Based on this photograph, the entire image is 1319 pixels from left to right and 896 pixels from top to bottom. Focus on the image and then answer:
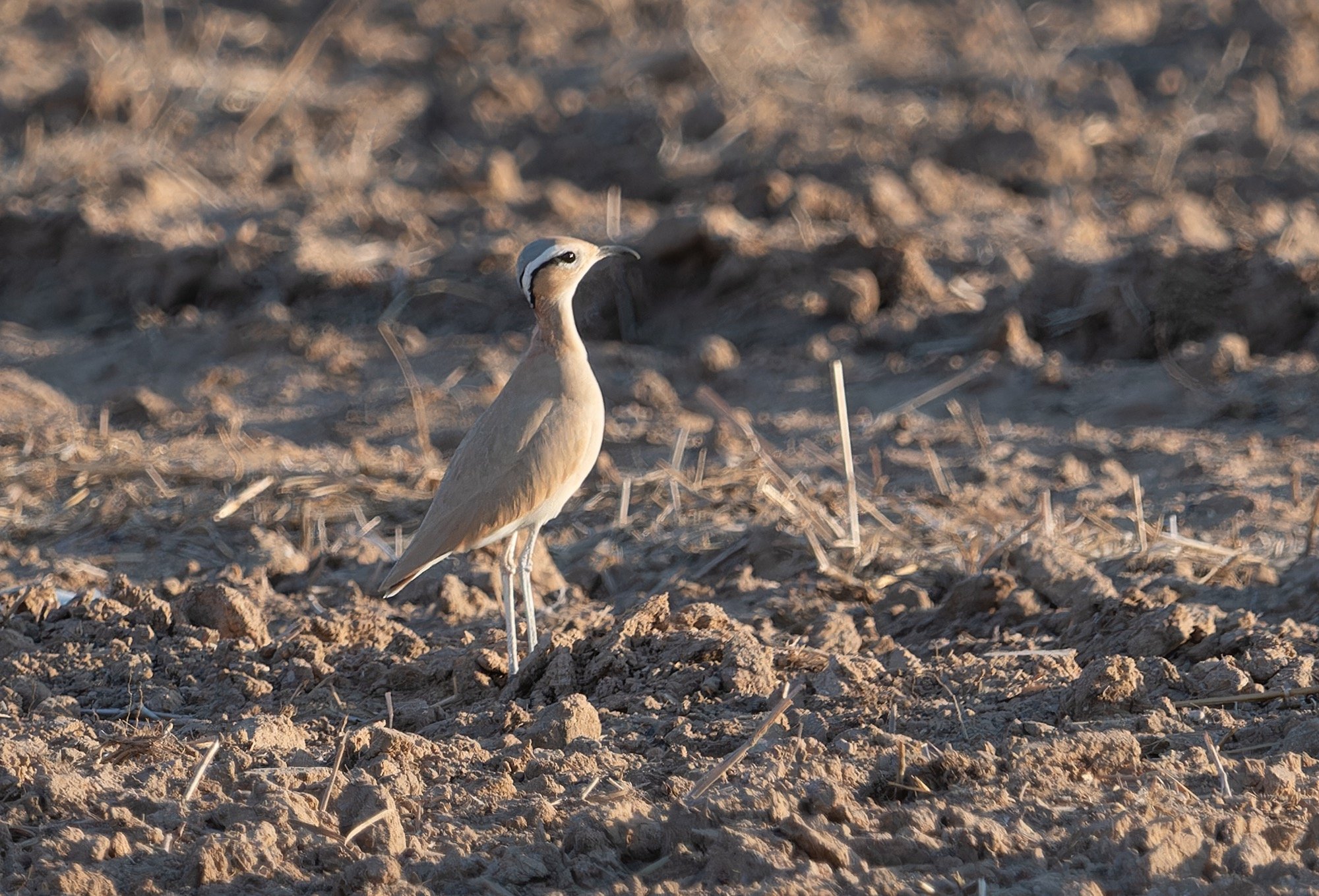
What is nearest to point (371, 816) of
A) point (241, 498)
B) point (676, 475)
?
point (676, 475)

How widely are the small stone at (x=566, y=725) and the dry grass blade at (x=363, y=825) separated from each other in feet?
2.13

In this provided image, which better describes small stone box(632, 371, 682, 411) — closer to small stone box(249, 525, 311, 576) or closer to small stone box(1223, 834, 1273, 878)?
small stone box(249, 525, 311, 576)

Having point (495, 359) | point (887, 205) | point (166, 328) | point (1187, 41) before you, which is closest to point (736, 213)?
point (887, 205)

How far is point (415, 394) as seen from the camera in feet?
25.0

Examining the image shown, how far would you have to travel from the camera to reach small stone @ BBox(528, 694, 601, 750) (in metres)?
4.04

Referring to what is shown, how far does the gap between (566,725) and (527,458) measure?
110cm

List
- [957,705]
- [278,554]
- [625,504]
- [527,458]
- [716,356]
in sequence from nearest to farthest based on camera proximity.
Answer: [957,705] < [527,458] < [278,554] < [625,504] < [716,356]

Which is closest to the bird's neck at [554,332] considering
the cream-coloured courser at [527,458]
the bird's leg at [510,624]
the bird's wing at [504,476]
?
the cream-coloured courser at [527,458]

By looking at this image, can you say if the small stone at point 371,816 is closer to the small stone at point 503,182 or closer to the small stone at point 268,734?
the small stone at point 268,734

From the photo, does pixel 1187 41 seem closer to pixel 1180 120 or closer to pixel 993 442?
pixel 1180 120

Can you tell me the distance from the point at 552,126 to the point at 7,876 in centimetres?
914

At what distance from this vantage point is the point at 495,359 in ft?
28.9

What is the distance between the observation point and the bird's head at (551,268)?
5.11 m

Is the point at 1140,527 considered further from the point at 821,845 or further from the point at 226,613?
the point at 226,613
